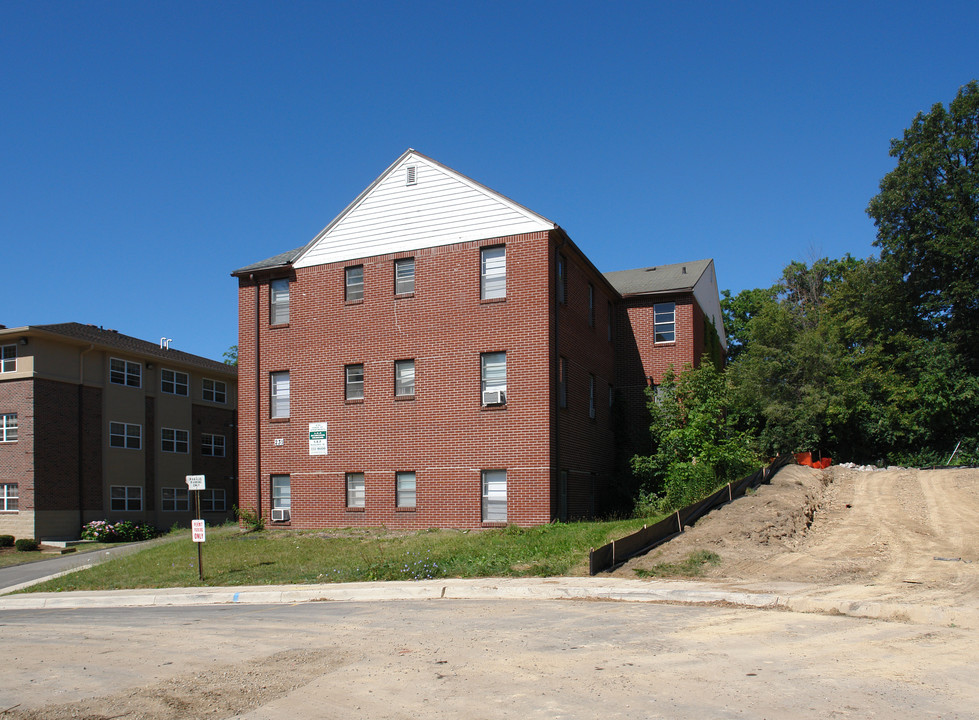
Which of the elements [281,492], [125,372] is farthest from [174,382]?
[281,492]

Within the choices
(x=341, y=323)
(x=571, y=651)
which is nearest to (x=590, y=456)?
(x=341, y=323)

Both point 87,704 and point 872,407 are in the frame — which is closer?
point 87,704

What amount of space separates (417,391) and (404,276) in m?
3.79

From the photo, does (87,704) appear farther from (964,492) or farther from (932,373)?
(932,373)

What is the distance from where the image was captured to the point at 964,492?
25.3m

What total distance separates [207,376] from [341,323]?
20.9 meters

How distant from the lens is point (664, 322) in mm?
32125

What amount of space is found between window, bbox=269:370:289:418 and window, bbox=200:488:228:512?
59.7ft

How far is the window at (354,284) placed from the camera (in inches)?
1077

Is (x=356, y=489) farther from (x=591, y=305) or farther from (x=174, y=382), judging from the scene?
(x=174, y=382)

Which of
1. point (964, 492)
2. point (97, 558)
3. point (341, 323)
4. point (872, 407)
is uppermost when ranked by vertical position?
point (341, 323)

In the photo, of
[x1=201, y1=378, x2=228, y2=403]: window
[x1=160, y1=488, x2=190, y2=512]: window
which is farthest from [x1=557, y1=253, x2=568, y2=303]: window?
[x1=201, y1=378, x2=228, y2=403]: window

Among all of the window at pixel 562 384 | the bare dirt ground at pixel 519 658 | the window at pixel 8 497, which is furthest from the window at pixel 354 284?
the window at pixel 8 497

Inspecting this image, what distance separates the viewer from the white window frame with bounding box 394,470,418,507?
25703 millimetres
